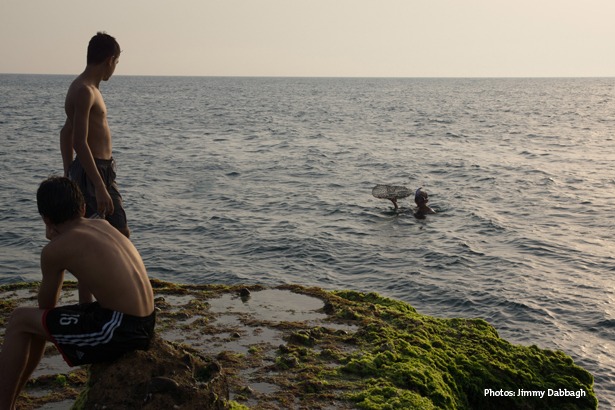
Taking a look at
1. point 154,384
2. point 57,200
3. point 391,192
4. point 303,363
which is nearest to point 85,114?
point 57,200

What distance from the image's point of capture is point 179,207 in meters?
22.3

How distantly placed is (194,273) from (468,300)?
600cm

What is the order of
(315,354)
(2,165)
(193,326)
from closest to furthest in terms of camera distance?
(315,354), (193,326), (2,165)

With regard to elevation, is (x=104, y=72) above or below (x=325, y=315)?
above

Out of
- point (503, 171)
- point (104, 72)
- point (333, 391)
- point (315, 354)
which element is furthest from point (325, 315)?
point (503, 171)

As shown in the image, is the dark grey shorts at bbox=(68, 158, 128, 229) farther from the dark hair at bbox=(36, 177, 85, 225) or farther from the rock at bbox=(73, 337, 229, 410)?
the rock at bbox=(73, 337, 229, 410)

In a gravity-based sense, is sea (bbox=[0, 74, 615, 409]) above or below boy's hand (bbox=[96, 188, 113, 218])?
below

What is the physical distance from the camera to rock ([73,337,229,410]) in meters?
4.93

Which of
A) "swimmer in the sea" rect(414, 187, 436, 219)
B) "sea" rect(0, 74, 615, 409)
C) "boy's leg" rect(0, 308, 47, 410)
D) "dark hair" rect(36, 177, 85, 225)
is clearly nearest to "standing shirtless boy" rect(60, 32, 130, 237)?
"dark hair" rect(36, 177, 85, 225)

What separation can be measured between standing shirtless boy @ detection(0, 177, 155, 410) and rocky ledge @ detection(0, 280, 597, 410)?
15.0 inches

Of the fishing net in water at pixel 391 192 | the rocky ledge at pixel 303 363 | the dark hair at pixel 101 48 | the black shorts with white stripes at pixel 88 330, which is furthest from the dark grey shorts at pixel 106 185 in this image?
the fishing net in water at pixel 391 192

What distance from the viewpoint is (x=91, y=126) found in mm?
6523

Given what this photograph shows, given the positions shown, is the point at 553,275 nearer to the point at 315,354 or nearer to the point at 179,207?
the point at 315,354

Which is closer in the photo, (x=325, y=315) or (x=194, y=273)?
(x=325, y=315)
